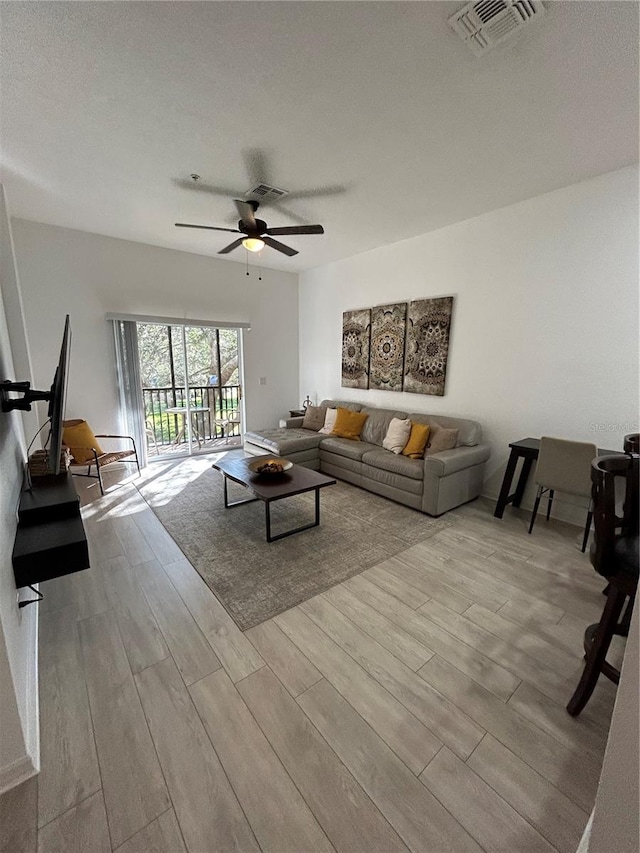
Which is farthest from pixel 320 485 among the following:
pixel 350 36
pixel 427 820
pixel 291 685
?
pixel 350 36

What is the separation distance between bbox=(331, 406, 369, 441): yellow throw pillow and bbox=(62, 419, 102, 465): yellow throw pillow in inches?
115

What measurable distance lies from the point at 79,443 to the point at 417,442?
12.5 feet

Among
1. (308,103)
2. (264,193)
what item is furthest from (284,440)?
(308,103)

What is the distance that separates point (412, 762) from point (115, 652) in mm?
1487

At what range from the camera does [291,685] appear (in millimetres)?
1594

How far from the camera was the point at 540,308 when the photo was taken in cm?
324

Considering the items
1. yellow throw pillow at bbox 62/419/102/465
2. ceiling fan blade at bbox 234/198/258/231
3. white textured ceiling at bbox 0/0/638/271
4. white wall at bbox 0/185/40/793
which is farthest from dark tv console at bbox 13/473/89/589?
ceiling fan blade at bbox 234/198/258/231

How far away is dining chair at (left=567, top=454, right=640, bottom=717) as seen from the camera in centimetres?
134

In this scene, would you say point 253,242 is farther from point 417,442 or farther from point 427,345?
point 417,442

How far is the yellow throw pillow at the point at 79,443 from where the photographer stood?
12.8ft

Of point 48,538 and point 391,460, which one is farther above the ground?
point 48,538

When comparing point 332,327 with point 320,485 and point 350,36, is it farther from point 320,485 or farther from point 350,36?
point 350,36

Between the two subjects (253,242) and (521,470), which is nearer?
(253,242)

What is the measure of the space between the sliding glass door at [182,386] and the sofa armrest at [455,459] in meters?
3.57
